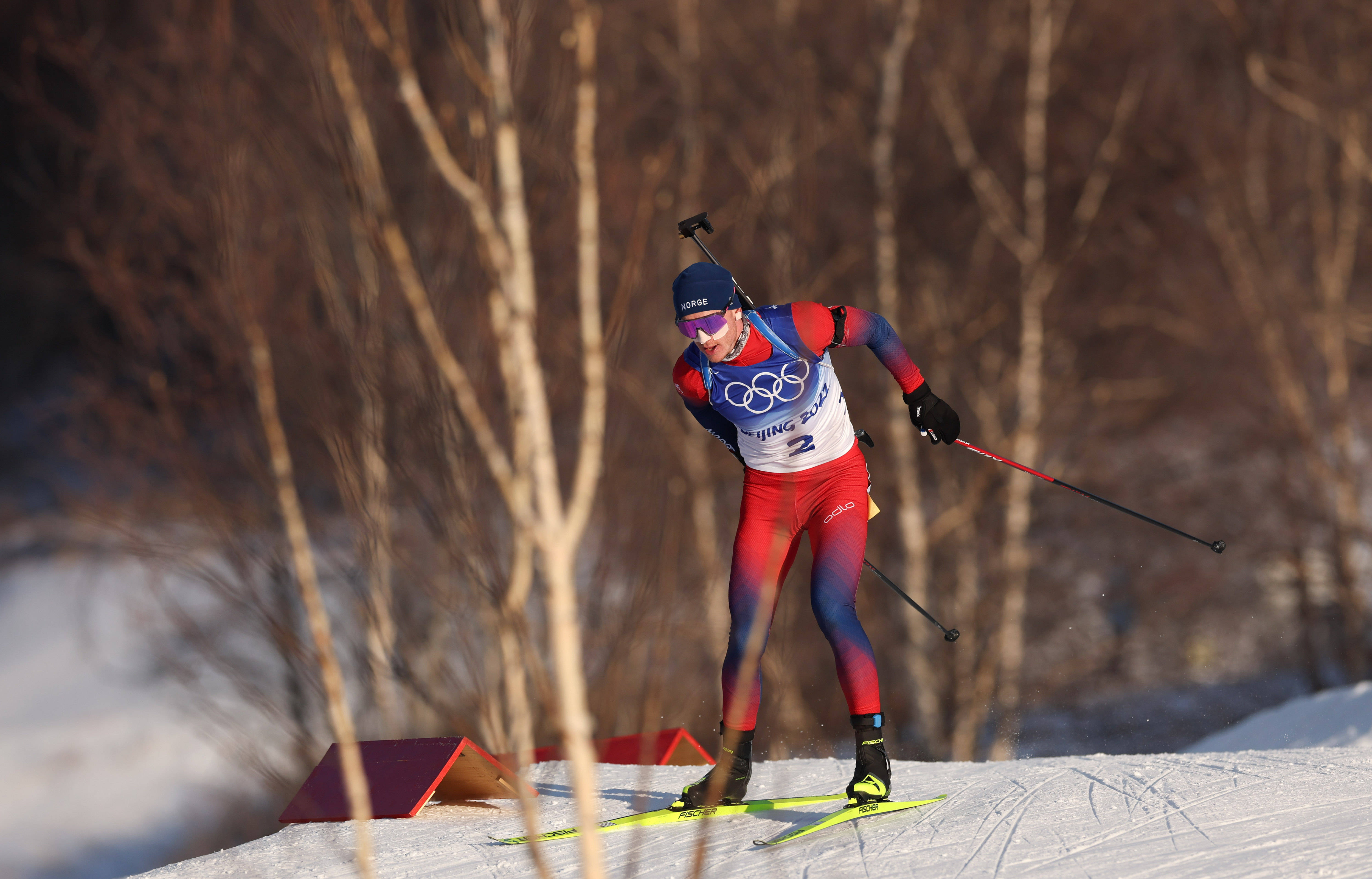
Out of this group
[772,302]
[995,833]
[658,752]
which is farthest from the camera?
[772,302]

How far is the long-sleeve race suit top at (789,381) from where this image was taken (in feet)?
11.1

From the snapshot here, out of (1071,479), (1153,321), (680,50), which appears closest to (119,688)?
(680,50)

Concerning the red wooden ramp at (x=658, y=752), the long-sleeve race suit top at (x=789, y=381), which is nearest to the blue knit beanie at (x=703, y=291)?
the long-sleeve race suit top at (x=789, y=381)

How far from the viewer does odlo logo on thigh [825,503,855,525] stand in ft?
11.5

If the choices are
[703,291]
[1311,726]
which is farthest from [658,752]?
[1311,726]

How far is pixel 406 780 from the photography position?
405 cm

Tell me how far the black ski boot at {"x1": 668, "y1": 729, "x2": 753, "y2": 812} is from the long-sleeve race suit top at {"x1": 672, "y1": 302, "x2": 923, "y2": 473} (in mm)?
836

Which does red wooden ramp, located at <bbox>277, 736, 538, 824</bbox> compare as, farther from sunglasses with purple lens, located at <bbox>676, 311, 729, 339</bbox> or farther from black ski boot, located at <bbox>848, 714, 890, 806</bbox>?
sunglasses with purple lens, located at <bbox>676, 311, 729, 339</bbox>

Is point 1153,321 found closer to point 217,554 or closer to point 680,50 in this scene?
point 680,50

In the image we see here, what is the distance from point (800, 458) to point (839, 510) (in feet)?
0.64

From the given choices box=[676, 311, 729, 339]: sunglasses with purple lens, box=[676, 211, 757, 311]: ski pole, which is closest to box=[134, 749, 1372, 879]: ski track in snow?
box=[676, 311, 729, 339]: sunglasses with purple lens

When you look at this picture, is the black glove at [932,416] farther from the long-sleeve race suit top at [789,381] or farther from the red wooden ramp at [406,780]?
the red wooden ramp at [406,780]

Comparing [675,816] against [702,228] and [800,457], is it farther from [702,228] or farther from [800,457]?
[702,228]

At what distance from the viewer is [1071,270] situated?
40.3ft
